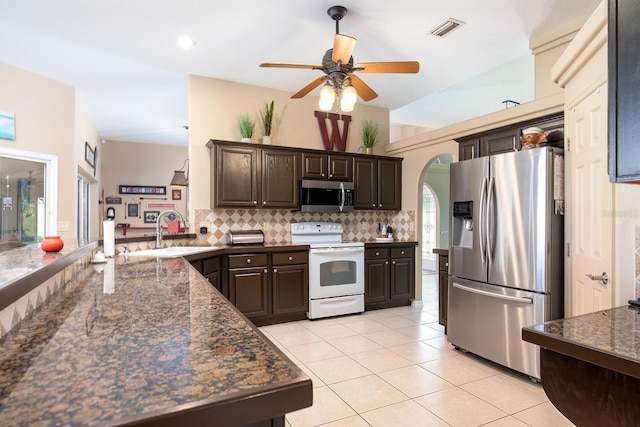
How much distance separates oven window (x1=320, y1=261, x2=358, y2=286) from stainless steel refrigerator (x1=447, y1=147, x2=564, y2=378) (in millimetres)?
1456

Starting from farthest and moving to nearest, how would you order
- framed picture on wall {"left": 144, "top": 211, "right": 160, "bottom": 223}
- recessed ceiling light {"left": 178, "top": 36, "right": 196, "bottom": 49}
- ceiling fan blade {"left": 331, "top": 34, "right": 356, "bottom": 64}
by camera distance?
framed picture on wall {"left": 144, "top": 211, "right": 160, "bottom": 223} < recessed ceiling light {"left": 178, "top": 36, "right": 196, "bottom": 49} < ceiling fan blade {"left": 331, "top": 34, "right": 356, "bottom": 64}

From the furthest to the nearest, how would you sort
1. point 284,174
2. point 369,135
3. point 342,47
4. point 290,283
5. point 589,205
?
point 369,135, point 284,174, point 290,283, point 342,47, point 589,205

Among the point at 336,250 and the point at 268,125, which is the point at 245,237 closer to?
the point at 336,250

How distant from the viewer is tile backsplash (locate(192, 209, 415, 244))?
14.3 ft

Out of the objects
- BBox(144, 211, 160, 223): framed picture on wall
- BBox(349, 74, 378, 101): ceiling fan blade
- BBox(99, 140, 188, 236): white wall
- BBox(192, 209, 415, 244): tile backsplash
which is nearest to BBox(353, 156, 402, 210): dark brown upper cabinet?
BBox(192, 209, 415, 244): tile backsplash

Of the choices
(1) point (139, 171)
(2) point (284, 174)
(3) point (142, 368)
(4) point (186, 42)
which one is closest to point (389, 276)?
(2) point (284, 174)

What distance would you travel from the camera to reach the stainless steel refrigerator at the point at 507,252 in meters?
2.64

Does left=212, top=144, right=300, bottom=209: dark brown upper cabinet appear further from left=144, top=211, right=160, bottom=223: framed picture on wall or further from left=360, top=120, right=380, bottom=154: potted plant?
left=144, top=211, right=160, bottom=223: framed picture on wall

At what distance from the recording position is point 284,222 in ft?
15.7

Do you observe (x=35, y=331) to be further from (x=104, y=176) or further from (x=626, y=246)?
(x=104, y=176)

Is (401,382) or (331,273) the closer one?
(401,382)

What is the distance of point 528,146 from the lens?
2879 millimetres

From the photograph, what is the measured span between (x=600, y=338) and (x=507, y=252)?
175 cm

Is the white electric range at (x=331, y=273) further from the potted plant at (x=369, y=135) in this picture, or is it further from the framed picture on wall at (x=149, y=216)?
the framed picture on wall at (x=149, y=216)
